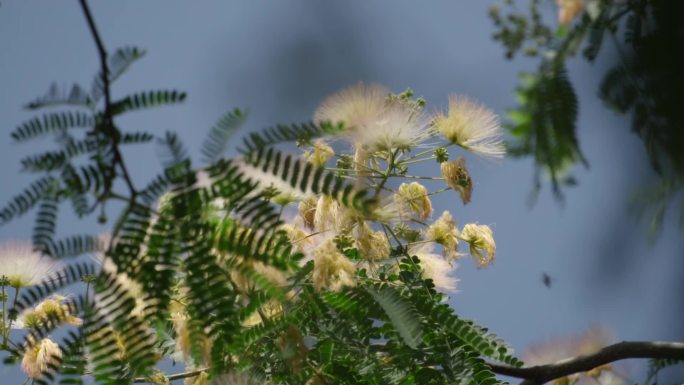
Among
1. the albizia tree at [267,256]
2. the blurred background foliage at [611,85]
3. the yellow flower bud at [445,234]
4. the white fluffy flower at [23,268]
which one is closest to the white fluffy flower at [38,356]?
the albizia tree at [267,256]

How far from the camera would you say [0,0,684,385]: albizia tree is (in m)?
1.03

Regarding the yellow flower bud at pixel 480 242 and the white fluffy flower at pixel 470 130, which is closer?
Answer: the white fluffy flower at pixel 470 130

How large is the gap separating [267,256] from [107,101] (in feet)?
0.78

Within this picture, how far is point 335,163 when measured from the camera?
77.0 inches

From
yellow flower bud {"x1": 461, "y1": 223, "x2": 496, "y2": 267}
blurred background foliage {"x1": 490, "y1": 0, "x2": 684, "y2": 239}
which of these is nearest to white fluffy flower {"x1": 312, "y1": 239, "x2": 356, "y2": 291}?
yellow flower bud {"x1": 461, "y1": 223, "x2": 496, "y2": 267}

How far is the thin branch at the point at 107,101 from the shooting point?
99 centimetres

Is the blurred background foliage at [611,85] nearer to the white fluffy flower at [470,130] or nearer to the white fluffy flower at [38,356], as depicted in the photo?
the white fluffy flower at [470,130]

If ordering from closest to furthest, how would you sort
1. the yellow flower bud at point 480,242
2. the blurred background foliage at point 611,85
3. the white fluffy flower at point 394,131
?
the blurred background foliage at point 611,85 < the white fluffy flower at point 394,131 < the yellow flower bud at point 480,242

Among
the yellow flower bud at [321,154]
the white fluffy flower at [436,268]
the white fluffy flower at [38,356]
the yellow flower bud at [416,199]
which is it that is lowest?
the white fluffy flower at [38,356]

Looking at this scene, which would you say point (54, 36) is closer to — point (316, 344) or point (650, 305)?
point (316, 344)

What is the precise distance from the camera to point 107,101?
1.01 metres

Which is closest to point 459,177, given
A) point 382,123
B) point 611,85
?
point 382,123

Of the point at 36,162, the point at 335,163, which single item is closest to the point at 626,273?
the point at 36,162

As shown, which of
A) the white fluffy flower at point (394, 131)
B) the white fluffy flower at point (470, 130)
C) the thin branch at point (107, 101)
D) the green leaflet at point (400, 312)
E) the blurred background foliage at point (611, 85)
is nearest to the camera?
the blurred background foliage at point (611, 85)
